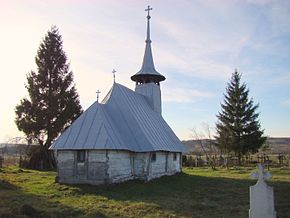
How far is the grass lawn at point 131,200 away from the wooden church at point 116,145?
1044mm

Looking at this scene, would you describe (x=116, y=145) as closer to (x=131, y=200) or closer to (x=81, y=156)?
(x=81, y=156)

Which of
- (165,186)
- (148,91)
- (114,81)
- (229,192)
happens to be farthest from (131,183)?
(148,91)

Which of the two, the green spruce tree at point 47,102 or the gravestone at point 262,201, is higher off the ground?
the green spruce tree at point 47,102

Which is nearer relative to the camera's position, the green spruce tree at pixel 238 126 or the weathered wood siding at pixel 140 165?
the weathered wood siding at pixel 140 165

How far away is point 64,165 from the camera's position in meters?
19.2

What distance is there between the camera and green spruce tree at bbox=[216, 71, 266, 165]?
40938 mm

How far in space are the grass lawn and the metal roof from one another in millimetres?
2142

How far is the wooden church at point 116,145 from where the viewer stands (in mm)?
18438

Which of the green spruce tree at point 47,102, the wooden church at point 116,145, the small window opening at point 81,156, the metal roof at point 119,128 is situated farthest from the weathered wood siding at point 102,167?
the green spruce tree at point 47,102

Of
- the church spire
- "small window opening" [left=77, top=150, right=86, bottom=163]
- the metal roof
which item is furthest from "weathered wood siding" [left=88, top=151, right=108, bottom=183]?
the church spire

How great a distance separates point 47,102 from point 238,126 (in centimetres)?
2142

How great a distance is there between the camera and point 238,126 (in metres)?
41.5

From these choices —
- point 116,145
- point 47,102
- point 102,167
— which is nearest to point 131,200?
point 102,167

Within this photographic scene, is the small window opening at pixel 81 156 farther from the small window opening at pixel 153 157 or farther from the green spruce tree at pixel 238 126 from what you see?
the green spruce tree at pixel 238 126
